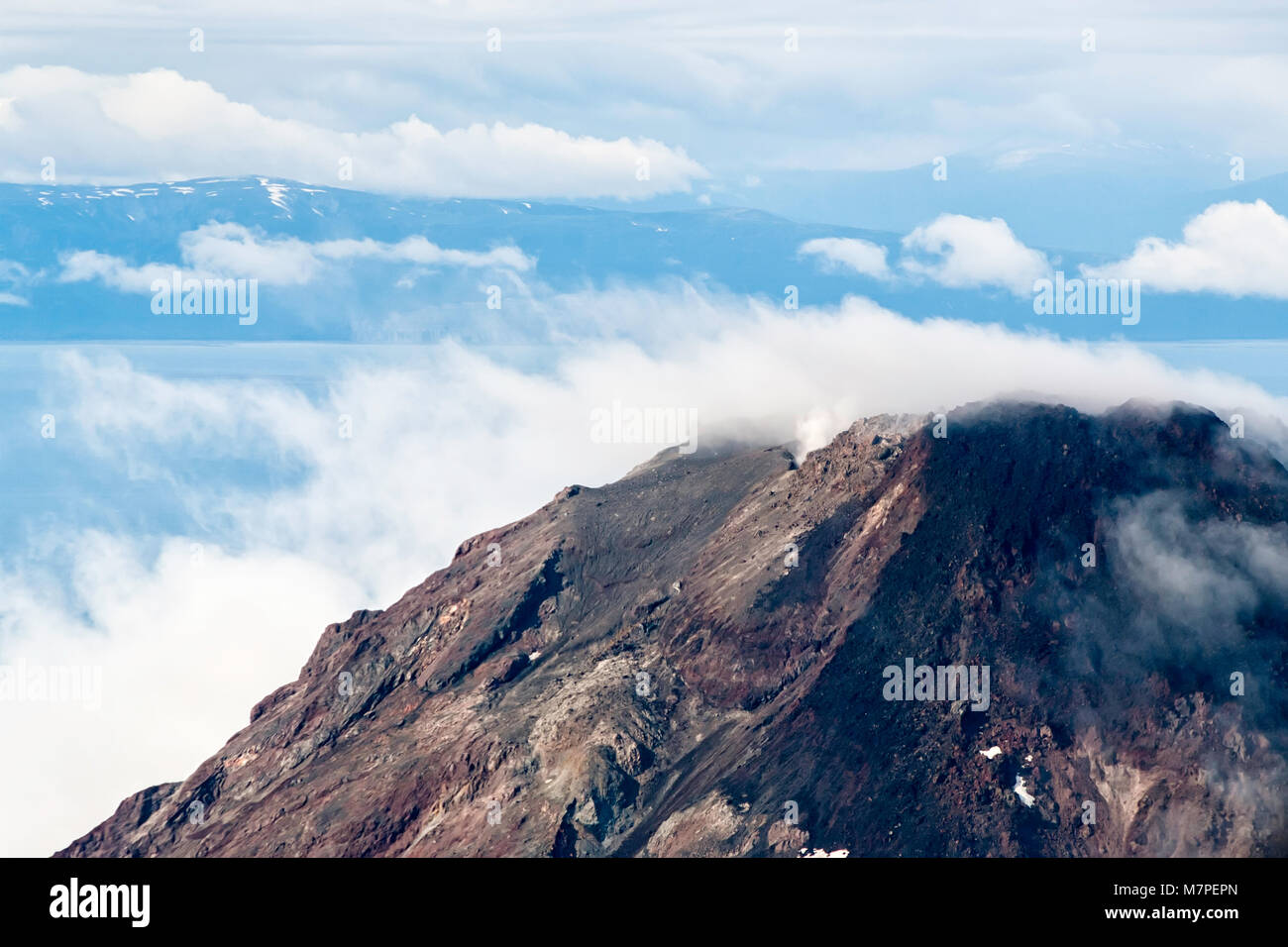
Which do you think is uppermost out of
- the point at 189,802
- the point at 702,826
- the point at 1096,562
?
the point at 1096,562

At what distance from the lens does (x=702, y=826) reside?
10344 cm

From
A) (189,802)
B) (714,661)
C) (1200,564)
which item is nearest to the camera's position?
(1200,564)

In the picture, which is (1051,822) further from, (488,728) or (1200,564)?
(488,728)

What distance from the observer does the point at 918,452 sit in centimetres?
12825

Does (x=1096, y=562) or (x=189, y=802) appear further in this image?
(x=189, y=802)

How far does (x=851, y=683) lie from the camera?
370 feet

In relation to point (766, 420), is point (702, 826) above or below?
below

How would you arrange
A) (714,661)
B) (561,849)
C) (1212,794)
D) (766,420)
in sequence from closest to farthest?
(1212,794) < (561,849) < (714,661) < (766,420)

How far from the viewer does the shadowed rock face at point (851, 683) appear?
10306 cm

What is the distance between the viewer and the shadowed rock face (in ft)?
338
